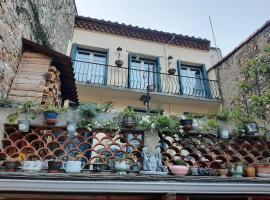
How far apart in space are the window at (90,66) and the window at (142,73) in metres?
1.17

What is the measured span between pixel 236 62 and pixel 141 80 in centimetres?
381

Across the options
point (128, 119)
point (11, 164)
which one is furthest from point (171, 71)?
point (11, 164)

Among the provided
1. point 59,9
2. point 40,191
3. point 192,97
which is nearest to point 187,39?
point 192,97

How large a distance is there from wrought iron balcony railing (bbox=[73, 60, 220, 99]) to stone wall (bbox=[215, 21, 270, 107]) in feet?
1.58

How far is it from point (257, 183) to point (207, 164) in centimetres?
86

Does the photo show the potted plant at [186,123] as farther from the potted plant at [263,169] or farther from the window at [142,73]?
the window at [142,73]

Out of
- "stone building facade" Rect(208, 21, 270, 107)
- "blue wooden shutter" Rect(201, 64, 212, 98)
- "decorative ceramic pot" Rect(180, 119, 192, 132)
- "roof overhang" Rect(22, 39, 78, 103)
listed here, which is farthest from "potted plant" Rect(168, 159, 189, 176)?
"blue wooden shutter" Rect(201, 64, 212, 98)

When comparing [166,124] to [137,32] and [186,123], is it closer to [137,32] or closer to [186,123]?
[186,123]

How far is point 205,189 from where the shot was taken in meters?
4.18

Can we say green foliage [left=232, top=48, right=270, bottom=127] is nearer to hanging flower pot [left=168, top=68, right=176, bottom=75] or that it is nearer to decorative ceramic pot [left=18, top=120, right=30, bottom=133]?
hanging flower pot [left=168, top=68, right=176, bottom=75]

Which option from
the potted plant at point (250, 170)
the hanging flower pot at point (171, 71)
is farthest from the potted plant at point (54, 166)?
the hanging flower pot at point (171, 71)

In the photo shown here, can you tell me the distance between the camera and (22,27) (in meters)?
5.61

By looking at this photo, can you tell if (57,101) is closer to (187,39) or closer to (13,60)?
(13,60)

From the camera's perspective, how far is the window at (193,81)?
11676mm
